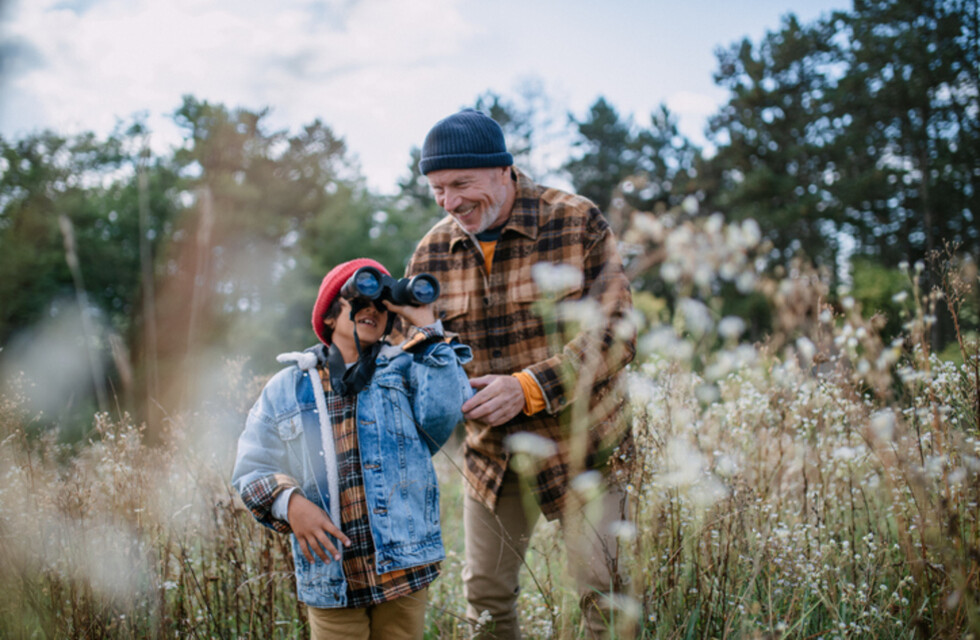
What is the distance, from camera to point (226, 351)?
16.8m

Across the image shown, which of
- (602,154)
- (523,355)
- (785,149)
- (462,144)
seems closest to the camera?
(462,144)

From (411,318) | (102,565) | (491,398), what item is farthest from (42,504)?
(491,398)

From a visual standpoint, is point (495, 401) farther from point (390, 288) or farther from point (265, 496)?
point (265, 496)

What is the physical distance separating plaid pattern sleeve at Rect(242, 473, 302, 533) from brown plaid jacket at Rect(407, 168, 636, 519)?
87 cm

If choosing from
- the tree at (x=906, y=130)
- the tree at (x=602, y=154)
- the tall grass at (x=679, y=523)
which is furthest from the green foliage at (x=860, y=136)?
the tall grass at (x=679, y=523)

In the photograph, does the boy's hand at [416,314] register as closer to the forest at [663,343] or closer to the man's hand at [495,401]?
the man's hand at [495,401]

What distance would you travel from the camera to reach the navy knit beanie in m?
2.35

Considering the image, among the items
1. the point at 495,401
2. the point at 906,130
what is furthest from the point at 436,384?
the point at 906,130

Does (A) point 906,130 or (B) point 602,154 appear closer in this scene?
(A) point 906,130

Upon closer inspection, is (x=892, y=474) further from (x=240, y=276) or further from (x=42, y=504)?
(x=240, y=276)

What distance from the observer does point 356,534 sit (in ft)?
6.44

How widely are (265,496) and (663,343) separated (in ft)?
6.42

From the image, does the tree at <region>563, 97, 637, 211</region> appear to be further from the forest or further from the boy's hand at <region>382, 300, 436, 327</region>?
the boy's hand at <region>382, 300, 436, 327</region>

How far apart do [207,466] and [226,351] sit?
15.2 metres
